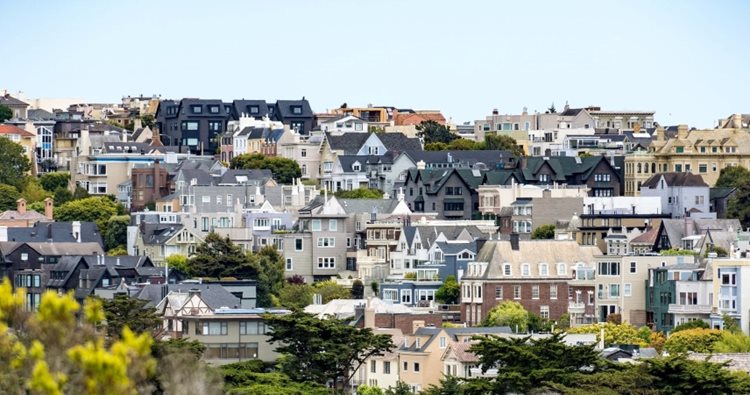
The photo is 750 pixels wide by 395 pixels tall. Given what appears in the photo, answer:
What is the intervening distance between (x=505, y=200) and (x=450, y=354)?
130 feet

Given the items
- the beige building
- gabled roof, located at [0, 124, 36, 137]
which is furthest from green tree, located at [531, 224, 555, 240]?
gabled roof, located at [0, 124, 36, 137]

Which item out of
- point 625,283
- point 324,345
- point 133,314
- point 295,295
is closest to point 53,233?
point 295,295

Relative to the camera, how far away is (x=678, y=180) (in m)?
105

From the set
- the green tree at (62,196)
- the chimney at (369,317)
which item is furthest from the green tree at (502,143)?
the chimney at (369,317)

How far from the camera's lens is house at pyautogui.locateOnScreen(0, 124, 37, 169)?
132875 mm

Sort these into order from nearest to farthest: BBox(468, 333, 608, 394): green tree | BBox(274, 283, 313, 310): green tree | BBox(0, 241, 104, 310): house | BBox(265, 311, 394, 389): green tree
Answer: BBox(468, 333, 608, 394): green tree → BBox(265, 311, 394, 389): green tree → BBox(274, 283, 313, 310): green tree → BBox(0, 241, 104, 310): house

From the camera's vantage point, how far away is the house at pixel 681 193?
103188 millimetres

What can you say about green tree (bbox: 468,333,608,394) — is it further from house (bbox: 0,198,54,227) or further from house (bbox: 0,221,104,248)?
house (bbox: 0,198,54,227)

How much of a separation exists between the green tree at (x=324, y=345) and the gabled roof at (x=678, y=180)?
131 feet

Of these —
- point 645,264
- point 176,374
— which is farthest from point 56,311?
point 645,264

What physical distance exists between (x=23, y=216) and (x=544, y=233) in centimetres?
2631

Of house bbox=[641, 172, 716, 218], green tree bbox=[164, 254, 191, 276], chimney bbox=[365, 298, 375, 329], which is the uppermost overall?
house bbox=[641, 172, 716, 218]

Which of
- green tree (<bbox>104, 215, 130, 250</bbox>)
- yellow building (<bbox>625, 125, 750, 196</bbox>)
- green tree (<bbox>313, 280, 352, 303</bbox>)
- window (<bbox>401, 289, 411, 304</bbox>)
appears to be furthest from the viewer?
yellow building (<bbox>625, 125, 750, 196</bbox>)

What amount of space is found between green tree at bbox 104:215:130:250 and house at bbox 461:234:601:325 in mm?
25896
